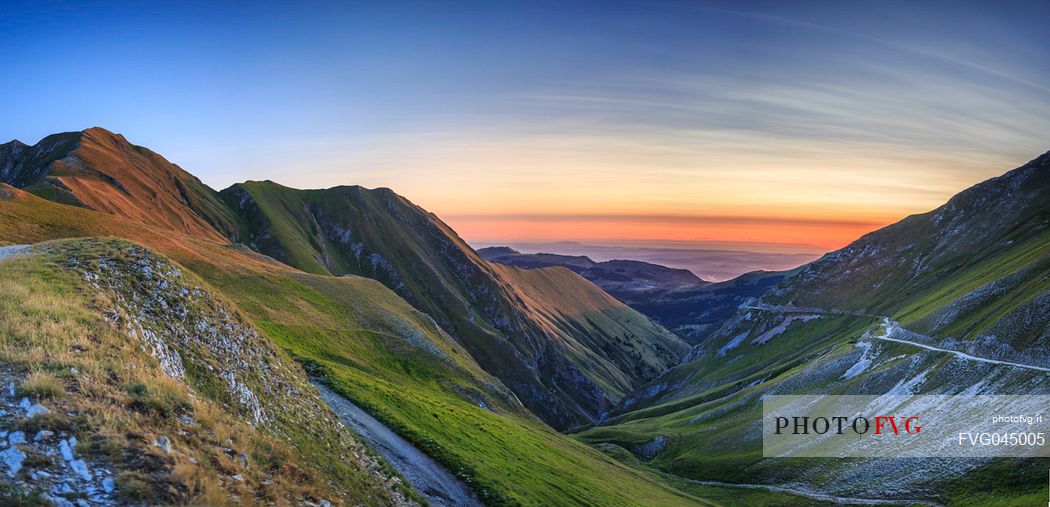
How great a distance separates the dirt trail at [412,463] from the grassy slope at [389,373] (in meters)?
1.33

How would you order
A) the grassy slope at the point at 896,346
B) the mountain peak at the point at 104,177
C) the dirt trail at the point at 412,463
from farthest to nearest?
1. the mountain peak at the point at 104,177
2. the grassy slope at the point at 896,346
3. the dirt trail at the point at 412,463

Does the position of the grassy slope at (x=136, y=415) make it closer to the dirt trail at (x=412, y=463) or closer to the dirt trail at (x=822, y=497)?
the dirt trail at (x=412, y=463)

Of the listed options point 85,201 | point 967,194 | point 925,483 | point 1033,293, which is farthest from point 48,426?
point 967,194

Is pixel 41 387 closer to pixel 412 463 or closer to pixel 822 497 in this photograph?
pixel 412 463

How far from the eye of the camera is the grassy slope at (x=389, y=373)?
155 ft

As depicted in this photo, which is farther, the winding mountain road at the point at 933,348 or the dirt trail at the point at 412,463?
the winding mountain road at the point at 933,348

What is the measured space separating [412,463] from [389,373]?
108 feet

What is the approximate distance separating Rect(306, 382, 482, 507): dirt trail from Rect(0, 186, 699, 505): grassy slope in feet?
4.37

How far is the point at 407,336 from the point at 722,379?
123m

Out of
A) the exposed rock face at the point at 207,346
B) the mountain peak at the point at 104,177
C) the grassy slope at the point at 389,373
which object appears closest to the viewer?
the exposed rock face at the point at 207,346

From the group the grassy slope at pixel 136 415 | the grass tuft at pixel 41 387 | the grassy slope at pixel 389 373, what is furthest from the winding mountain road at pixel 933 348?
the grass tuft at pixel 41 387

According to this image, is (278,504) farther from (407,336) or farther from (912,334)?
(912,334)

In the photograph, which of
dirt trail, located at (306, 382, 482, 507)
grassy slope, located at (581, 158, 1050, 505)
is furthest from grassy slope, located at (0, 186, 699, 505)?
grassy slope, located at (581, 158, 1050, 505)

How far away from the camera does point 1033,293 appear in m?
78.7
